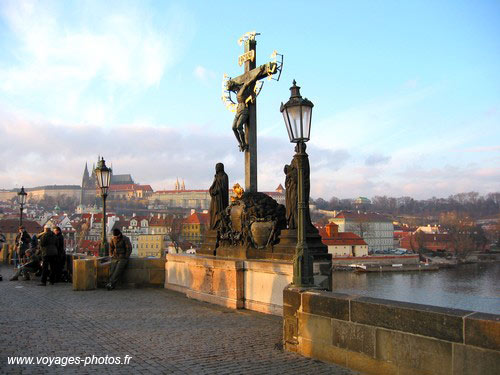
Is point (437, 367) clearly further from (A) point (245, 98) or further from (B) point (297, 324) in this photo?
(A) point (245, 98)

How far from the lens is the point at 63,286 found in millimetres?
12781

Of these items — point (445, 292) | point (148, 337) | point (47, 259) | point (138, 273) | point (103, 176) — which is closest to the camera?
point (148, 337)

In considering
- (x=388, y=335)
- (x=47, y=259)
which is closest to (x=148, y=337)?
(x=388, y=335)

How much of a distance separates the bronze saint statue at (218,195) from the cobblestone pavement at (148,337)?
2.02m

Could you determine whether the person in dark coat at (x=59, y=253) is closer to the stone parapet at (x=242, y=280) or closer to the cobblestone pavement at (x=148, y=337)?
the cobblestone pavement at (x=148, y=337)

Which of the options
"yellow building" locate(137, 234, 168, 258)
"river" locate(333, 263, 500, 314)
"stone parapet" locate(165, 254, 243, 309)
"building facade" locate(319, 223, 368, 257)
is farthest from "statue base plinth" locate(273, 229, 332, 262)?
"yellow building" locate(137, 234, 168, 258)

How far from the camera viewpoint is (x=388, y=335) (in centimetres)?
463

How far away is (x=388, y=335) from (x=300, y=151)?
2.59 m

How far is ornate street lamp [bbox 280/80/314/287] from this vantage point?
602 centimetres

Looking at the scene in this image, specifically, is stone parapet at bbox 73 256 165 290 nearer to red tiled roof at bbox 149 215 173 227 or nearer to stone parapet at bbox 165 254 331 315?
stone parapet at bbox 165 254 331 315

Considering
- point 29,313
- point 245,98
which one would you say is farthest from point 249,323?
point 245,98

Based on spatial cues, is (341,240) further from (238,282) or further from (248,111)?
(238,282)

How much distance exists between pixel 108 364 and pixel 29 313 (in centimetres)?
391

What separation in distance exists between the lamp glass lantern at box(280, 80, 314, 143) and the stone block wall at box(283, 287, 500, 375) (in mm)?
1904
